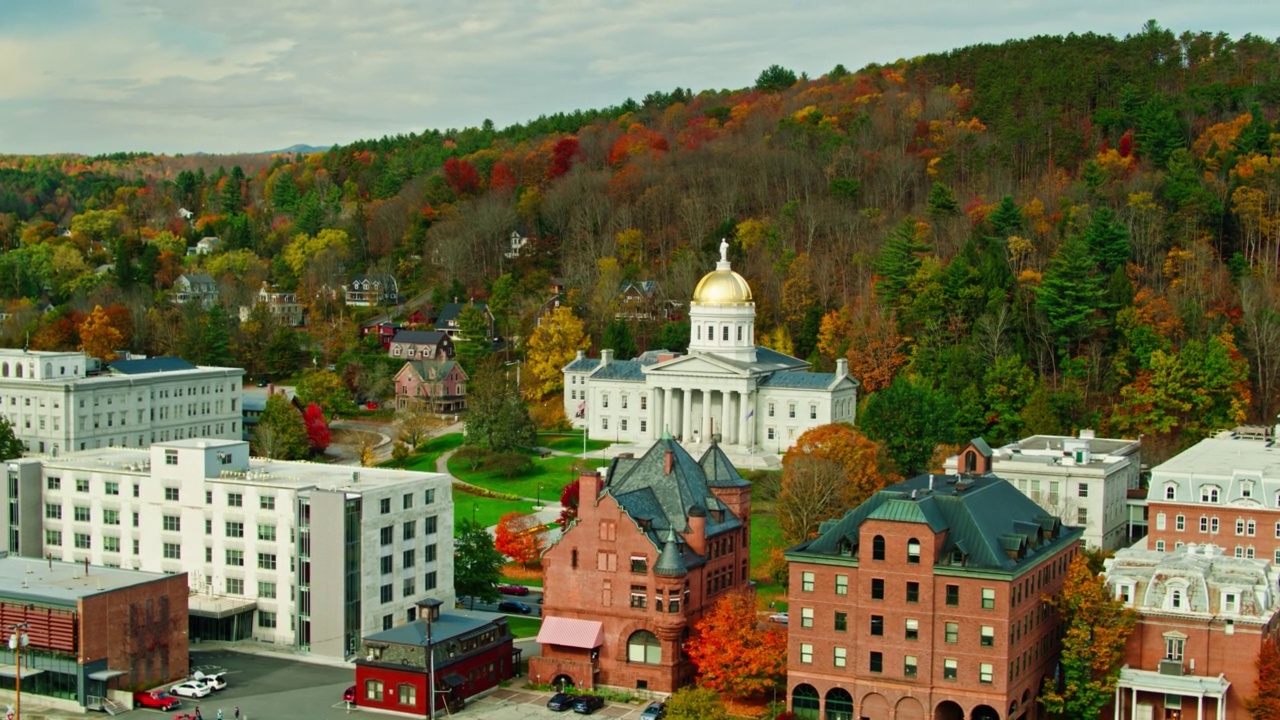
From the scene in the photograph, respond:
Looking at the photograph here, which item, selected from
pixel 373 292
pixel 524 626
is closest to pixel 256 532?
pixel 524 626

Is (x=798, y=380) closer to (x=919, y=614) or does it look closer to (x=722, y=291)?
(x=722, y=291)

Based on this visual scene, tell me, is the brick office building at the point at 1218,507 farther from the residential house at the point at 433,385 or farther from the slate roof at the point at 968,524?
the residential house at the point at 433,385

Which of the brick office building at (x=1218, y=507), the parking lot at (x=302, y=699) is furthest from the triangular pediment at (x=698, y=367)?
the parking lot at (x=302, y=699)

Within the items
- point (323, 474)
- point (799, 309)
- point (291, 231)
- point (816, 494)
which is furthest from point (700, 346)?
point (291, 231)

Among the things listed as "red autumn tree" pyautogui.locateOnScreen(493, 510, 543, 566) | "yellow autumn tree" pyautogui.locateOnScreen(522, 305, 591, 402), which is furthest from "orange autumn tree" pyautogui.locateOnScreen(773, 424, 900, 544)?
"yellow autumn tree" pyautogui.locateOnScreen(522, 305, 591, 402)

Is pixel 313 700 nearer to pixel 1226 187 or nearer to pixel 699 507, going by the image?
pixel 699 507

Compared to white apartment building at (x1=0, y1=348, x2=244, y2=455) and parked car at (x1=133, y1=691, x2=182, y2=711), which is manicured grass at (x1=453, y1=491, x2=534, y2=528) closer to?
white apartment building at (x1=0, y1=348, x2=244, y2=455)
